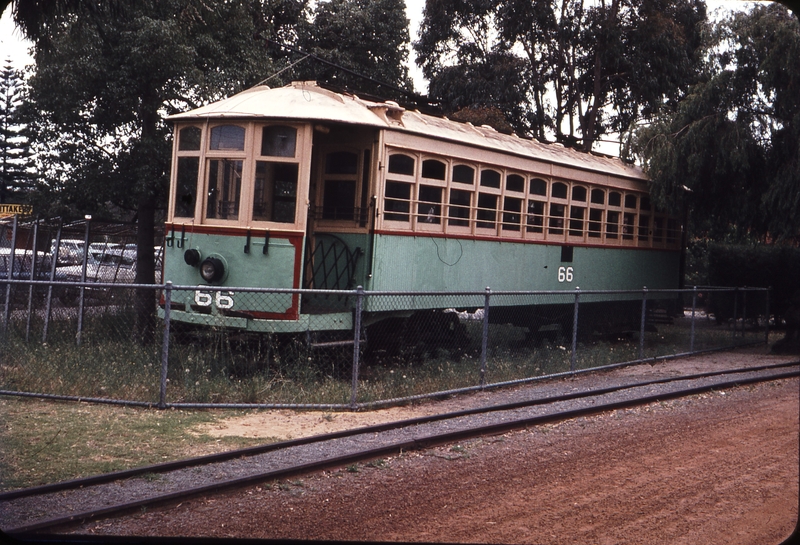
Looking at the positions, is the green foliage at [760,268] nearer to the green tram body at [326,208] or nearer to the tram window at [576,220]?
the tram window at [576,220]

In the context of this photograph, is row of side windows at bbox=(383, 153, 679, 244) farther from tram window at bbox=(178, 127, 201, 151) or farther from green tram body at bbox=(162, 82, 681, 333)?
tram window at bbox=(178, 127, 201, 151)

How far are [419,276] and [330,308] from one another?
1419 mm

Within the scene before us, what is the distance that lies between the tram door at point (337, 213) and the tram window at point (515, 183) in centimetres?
306

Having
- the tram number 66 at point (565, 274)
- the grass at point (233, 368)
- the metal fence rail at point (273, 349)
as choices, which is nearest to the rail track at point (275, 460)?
the metal fence rail at point (273, 349)

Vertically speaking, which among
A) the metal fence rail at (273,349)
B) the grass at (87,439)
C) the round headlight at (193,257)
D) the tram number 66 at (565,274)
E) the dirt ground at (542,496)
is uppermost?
the tram number 66 at (565,274)

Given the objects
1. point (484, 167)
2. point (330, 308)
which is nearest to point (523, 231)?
point (484, 167)

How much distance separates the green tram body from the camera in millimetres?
10531

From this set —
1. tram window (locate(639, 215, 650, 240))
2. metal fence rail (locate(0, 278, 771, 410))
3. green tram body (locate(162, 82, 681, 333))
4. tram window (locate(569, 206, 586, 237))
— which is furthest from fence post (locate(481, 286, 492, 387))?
tram window (locate(639, 215, 650, 240))

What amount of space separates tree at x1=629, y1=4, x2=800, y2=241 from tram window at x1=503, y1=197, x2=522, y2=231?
425 centimetres

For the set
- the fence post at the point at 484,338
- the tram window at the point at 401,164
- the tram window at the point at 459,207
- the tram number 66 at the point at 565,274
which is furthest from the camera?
the tram number 66 at the point at 565,274

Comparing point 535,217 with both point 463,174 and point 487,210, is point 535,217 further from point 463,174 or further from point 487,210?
point 463,174

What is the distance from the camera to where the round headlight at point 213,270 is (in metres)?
10.6

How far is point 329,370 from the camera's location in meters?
10.9

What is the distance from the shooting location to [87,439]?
23.7 feet
